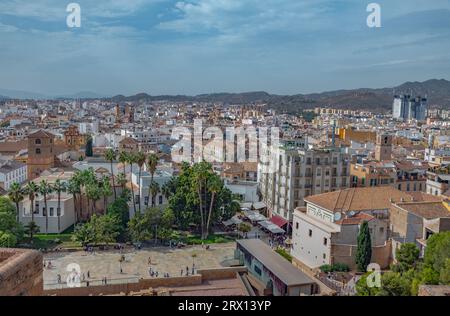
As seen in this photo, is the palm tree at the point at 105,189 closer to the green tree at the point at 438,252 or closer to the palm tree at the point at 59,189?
the palm tree at the point at 59,189

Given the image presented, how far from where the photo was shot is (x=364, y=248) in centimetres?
2423

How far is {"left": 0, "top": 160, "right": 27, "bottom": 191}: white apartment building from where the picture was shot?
44.4m

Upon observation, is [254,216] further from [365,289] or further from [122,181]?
[365,289]

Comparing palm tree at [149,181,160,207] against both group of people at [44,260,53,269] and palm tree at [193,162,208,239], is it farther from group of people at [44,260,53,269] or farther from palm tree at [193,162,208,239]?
group of people at [44,260,53,269]

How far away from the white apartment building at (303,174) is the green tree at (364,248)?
37.4ft

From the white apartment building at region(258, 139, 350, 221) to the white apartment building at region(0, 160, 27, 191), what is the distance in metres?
25.4

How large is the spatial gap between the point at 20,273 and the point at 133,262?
19403 mm

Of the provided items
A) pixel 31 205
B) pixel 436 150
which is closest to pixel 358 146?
pixel 436 150

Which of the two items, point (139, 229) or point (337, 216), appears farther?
point (139, 229)

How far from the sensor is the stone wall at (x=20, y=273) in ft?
29.0

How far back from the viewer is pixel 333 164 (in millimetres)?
36625

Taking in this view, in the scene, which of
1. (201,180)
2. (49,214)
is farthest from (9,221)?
(201,180)
